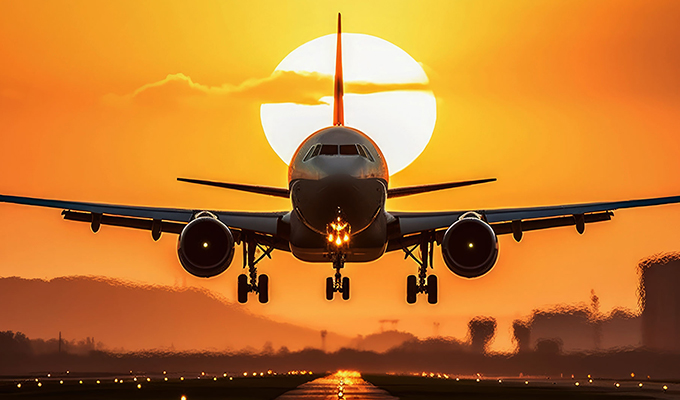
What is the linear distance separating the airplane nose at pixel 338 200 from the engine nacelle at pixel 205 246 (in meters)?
3.11

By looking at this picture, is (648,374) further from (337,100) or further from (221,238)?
(221,238)

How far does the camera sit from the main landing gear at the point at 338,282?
39.2 m

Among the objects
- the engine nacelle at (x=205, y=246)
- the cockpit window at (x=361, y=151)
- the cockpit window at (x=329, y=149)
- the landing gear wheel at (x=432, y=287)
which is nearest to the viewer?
the cockpit window at (x=329, y=149)

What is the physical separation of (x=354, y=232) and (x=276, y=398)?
25.4ft

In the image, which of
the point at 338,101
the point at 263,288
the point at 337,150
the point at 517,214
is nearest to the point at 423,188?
the point at 337,150

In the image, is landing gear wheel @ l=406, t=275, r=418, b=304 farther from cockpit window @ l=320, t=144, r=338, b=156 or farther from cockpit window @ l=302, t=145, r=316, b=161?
cockpit window @ l=320, t=144, r=338, b=156

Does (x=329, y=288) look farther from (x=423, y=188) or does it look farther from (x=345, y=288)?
(x=423, y=188)

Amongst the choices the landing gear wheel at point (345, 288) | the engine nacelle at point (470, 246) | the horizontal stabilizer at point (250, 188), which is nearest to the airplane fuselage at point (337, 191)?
the horizontal stabilizer at point (250, 188)

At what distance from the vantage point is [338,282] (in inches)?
1571

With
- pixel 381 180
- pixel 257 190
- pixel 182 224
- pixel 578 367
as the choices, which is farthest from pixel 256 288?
pixel 578 367

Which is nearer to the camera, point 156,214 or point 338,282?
point 338,282

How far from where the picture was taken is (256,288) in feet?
153

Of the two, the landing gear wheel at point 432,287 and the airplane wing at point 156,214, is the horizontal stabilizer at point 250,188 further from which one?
the landing gear wheel at point 432,287

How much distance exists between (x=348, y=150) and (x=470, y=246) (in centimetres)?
634
